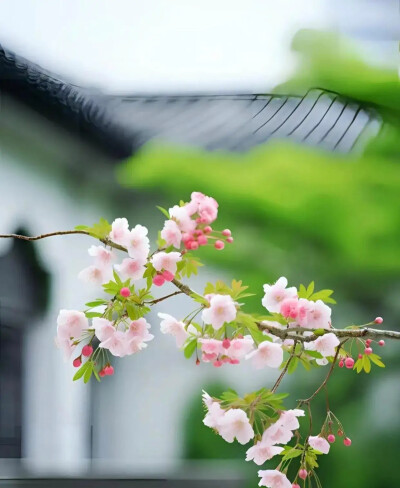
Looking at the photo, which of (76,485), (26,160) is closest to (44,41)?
(26,160)

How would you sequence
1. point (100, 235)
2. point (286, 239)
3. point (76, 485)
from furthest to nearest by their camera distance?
point (286, 239)
point (76, 485)
point (100, 235)

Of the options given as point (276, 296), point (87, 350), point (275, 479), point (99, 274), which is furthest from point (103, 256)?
point (275, 479)

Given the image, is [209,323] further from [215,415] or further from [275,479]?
[275,479]

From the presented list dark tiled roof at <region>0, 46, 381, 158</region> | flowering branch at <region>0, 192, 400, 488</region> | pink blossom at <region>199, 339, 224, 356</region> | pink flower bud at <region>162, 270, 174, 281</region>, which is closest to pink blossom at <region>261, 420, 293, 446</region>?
flowering branch at <region>0, 192, 400, 488</region>

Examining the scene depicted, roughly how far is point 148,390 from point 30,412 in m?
0.44

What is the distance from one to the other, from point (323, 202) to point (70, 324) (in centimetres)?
222

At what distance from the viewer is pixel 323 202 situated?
3068 mm

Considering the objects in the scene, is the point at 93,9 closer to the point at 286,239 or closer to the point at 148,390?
the point at 286,239

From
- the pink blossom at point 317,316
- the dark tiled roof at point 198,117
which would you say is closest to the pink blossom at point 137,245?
the pink blossom at point 317,316

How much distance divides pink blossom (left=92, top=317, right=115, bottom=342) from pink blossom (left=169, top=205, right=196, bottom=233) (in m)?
0.15

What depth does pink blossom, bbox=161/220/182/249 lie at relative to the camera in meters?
0.95

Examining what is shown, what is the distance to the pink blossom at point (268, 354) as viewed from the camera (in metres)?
0.94

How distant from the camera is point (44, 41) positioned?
2980 millimetres

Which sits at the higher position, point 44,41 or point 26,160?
point 44,41
